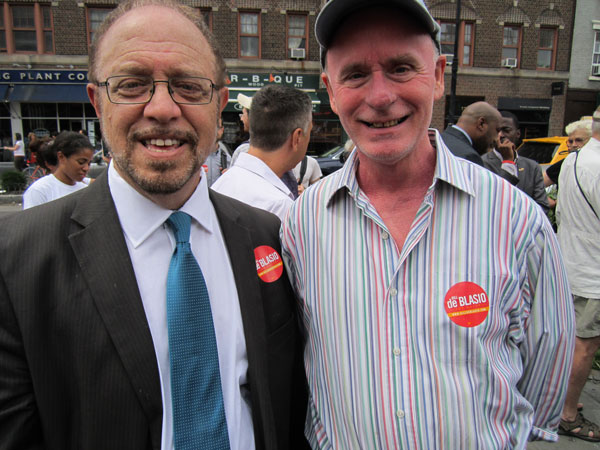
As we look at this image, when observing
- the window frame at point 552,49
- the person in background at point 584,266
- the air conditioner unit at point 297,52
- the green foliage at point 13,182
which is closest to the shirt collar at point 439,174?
the person in background at point 584,266

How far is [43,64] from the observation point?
1745 centimetres

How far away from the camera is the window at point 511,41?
62.3 feet

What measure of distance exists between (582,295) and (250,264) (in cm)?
283

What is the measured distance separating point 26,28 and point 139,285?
2078cm

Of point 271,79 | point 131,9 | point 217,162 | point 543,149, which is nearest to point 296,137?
point 131,9

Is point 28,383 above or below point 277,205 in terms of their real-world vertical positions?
below

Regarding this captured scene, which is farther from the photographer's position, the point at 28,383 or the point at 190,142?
the point at 190,142

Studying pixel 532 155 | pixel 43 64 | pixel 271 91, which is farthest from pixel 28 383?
pixel 43 64

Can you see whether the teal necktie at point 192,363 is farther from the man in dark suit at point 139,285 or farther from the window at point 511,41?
the window at point 511,41

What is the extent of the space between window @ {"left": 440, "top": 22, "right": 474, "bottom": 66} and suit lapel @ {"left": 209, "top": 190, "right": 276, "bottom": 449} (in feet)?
63.8

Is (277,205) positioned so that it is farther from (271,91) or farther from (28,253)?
(28,253)

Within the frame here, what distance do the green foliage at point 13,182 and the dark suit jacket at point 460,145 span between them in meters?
12.8

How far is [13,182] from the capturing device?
12508 millimetres

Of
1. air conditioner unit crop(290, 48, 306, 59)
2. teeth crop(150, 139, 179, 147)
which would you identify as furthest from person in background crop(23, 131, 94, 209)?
air conditioner unit crop(290, 48, 306, 59)
